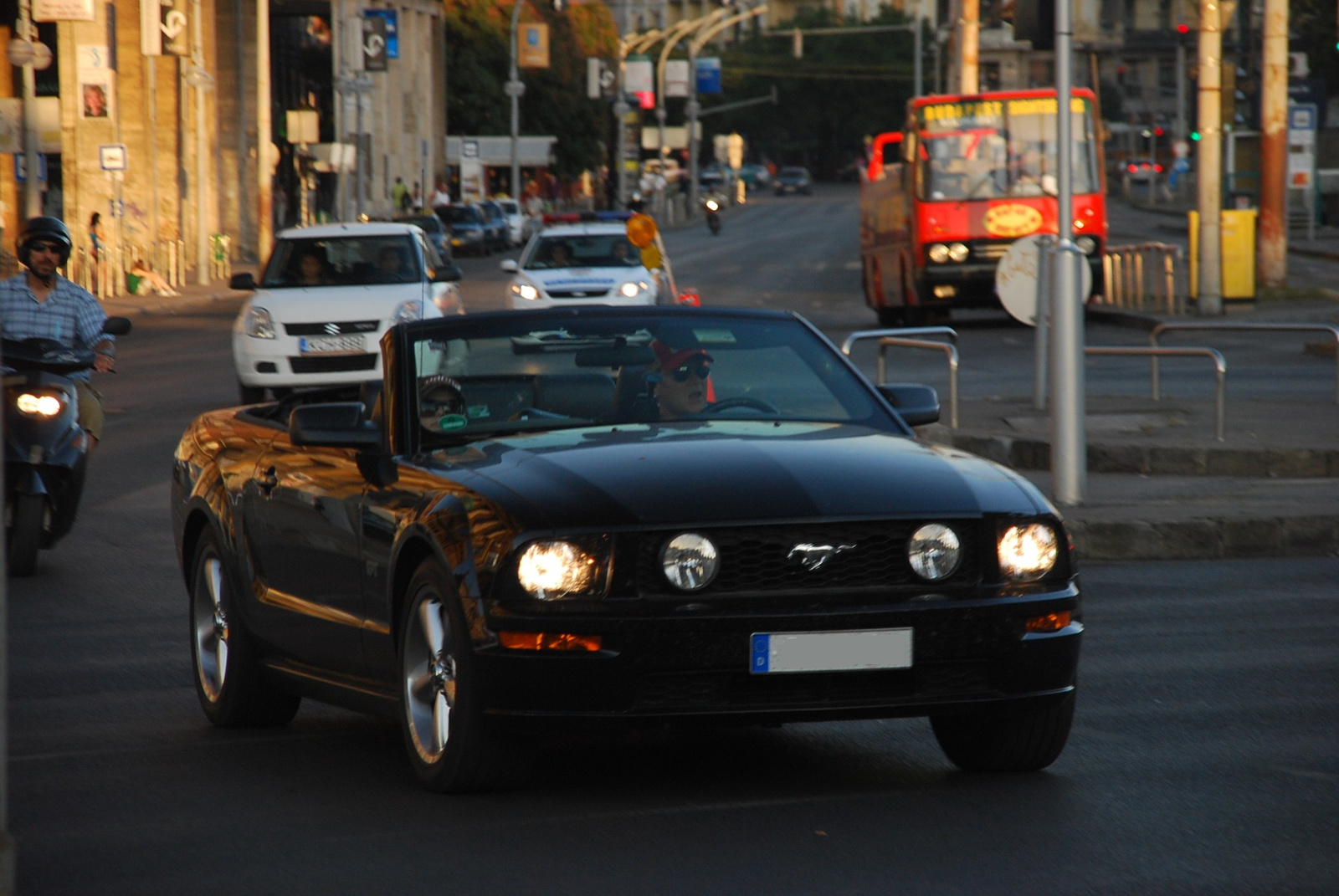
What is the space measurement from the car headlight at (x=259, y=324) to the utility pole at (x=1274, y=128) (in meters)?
19.0

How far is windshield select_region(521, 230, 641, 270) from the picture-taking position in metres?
29.0

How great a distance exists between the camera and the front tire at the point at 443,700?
591 centimetres

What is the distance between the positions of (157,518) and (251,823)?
26.6ft

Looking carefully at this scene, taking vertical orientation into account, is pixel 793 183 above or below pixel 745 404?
below

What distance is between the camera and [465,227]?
71250mm

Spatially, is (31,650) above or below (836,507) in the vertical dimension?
below

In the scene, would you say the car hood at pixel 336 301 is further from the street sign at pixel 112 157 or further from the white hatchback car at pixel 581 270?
the street sign at pixel 112 157

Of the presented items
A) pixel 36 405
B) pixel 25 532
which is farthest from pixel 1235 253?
pixel 25 532

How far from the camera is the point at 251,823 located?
19.6 ft

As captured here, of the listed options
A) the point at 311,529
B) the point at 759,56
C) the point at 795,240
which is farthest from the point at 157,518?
the point at 759,56

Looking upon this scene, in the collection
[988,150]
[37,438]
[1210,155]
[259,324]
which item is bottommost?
[259,324]

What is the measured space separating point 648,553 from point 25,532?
6.31 metres

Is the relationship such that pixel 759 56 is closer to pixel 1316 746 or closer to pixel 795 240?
pixel 795 240

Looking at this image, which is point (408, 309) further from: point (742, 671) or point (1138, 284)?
point (1138, 284)
